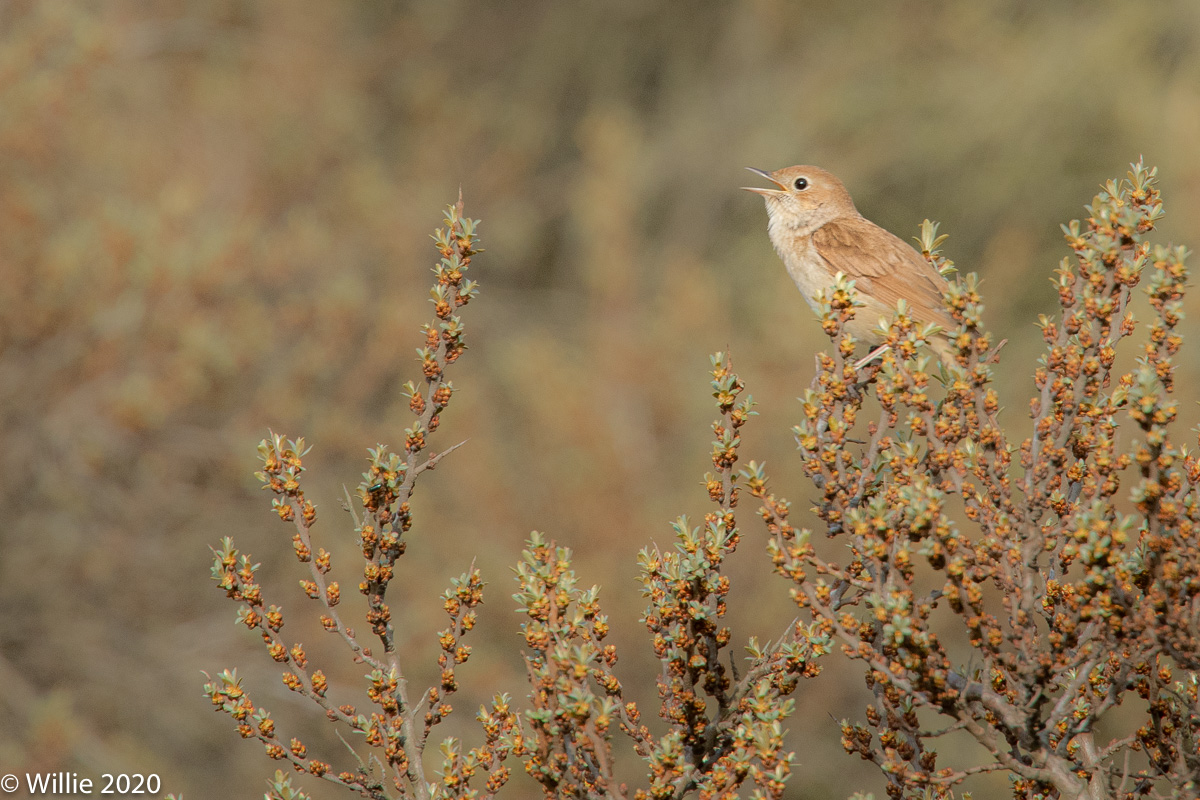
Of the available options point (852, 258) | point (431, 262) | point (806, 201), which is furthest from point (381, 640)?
point (431, 262)

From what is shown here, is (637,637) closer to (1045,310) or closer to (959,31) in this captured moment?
(1045,310)

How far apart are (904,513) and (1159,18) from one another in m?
15.4

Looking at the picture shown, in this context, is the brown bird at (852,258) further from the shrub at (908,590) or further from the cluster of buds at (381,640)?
the cluster of buds at (381,640)

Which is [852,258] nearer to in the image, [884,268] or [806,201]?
[884,268]

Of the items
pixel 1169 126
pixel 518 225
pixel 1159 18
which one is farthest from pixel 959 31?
pixel 518 225

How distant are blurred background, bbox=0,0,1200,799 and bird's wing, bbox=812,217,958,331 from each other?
410 centimetres

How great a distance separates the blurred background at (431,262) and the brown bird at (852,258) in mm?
3880

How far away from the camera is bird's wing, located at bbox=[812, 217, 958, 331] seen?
5.68m

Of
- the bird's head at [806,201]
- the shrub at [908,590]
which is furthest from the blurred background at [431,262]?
the shrub at [908,590]

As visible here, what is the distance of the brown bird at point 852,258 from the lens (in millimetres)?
5691

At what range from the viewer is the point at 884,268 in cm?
578

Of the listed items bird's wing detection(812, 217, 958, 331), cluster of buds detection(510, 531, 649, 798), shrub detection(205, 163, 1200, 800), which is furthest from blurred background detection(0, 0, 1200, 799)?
cluster of buds detection(510, 531, 649, 798)

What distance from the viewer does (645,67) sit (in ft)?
60.4

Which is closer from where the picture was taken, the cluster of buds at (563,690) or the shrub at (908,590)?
the shrub at (908,590)
